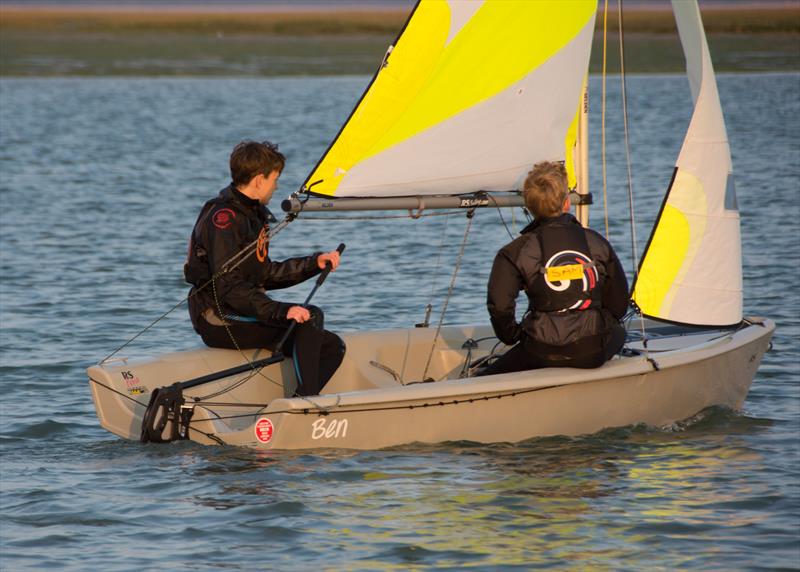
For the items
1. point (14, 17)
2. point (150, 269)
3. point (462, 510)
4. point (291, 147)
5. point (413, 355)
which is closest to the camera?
point (462, 510)

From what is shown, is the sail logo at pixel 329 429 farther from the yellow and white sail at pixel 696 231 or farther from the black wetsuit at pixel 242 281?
the yellow and white sail at pixel 696 231

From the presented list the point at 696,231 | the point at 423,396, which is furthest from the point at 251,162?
the point at 696,231

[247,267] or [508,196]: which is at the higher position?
[508,196]

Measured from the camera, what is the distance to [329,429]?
670 centimetres

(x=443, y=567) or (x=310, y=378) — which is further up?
(x=310, y=378)

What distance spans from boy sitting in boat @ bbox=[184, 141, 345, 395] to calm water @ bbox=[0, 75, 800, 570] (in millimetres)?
661

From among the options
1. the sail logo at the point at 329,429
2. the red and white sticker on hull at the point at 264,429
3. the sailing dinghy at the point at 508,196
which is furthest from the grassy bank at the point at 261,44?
the red and white sticker on hull at the point at 264,429

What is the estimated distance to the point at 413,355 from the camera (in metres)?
8.11

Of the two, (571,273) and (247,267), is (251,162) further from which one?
(571,273)

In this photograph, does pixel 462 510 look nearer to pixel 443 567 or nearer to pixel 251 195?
pixel 443 567

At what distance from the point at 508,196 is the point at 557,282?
97 centimetres

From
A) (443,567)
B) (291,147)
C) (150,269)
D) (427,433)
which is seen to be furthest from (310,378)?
(291,147)

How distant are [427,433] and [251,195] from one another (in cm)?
150

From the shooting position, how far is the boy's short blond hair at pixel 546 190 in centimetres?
670
